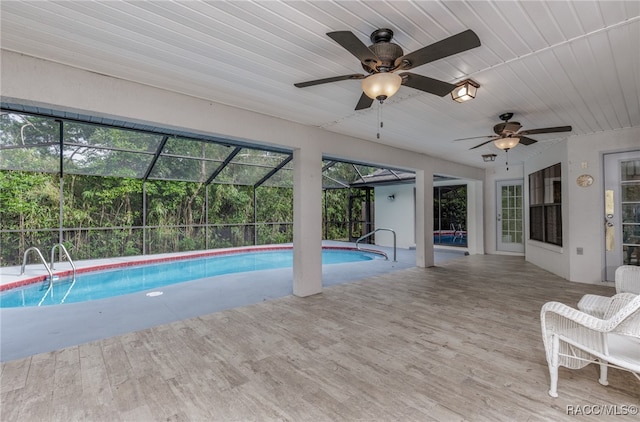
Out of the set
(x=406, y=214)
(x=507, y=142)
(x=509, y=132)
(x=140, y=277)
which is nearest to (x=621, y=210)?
(x=507, y=142)

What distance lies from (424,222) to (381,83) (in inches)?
207

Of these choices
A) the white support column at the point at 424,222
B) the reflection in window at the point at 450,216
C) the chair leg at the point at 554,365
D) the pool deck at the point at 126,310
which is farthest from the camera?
the reflection in window at the point at 450,216

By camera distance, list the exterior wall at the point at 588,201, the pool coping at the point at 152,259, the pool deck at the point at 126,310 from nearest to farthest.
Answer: the pool deck at the point at 126,310 → the exterior wall at the point at 588,201 → the pool coping at the point at 152,259

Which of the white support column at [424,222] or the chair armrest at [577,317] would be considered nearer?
the chair armrest at [577,317]

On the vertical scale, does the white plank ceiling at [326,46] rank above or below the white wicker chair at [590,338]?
above

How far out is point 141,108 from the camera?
10.3 ft

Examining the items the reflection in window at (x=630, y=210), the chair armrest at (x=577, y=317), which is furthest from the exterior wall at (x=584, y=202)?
the chair armrest at (x=577, y=317)

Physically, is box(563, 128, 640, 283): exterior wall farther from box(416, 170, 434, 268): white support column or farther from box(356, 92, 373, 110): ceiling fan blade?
box(356, 92, 373, 110): ceiling fan blade

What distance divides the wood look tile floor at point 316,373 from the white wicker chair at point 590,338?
264 millimetres

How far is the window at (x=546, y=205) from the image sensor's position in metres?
6.13

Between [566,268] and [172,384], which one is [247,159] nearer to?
[172,384]

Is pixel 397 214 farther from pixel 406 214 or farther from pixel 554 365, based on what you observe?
pixel 554 365

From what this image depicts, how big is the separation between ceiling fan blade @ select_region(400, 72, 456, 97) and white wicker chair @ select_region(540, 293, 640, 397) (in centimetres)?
176

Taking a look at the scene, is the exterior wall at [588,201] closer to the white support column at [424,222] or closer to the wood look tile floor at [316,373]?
the wood look tile floor at [316,373]
